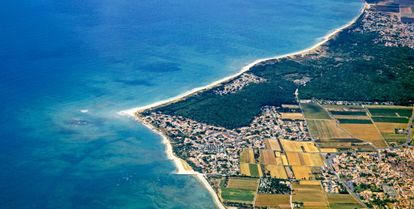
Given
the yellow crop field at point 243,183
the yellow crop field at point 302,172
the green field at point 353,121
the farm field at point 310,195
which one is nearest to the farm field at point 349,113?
the green field at point 353,121

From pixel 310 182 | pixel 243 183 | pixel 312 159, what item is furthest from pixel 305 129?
pixel 243 183

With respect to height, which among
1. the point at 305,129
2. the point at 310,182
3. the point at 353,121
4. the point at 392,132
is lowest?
the point at 310,182

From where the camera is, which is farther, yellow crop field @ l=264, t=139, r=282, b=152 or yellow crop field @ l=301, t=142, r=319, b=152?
yellow crop field @ l=264, t=139, r=282, b=152

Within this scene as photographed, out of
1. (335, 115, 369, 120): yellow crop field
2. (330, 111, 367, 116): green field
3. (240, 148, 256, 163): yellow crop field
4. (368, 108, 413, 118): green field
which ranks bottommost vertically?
(240, 148, 256, 163): yellow crop field

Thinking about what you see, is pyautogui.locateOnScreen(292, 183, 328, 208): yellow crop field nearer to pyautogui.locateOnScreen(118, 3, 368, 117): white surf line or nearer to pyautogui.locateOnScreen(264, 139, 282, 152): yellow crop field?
pyautogui.locateOnScreen(264, 139, 282, 152): yellow crop field

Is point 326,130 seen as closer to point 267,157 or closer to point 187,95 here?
point 267,157

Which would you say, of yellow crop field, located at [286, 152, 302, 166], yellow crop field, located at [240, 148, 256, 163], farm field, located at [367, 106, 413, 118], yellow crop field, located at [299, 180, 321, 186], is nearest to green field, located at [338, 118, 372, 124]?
farm field, located at [367, 106, 413, 118]
